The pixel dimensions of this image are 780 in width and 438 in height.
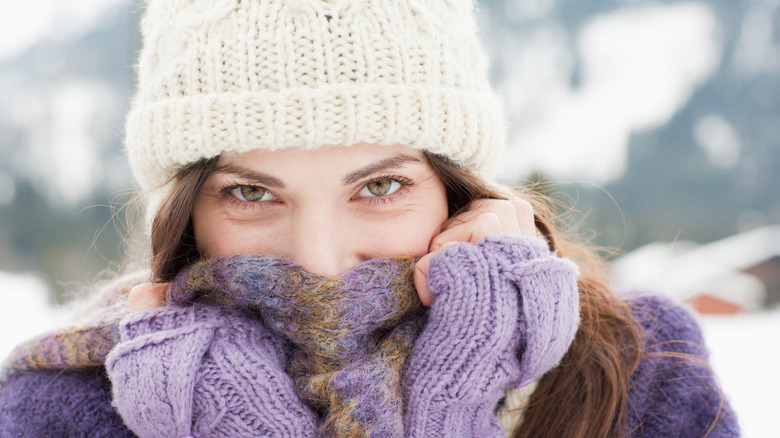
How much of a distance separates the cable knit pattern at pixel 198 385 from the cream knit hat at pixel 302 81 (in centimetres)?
39

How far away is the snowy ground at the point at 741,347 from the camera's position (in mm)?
2717

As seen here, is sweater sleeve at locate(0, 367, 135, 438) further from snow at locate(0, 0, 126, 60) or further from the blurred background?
snow at locate(0, 0, 126, 60)

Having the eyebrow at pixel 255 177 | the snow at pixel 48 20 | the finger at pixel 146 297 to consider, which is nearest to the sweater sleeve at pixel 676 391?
the eyebrow at pixel 255 177

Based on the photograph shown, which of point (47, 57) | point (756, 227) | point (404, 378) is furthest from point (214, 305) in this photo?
point (756, 227)

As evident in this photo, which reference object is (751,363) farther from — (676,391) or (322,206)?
(322,206)

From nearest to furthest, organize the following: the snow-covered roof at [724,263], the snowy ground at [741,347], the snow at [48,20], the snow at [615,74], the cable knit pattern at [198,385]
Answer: the cable knit pattern at [198,385] < the snowy ground at [741,347] < the snow-covered roof at [724,263] < the snow at [48,20] < the snow at [615,74]

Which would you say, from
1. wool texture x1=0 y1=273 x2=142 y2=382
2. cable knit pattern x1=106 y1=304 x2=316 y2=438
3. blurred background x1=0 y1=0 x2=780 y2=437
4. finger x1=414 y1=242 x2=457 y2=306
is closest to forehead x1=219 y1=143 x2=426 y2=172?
finger x1=414 y1=242 x2=457 y2=306

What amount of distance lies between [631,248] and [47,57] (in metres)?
7.92

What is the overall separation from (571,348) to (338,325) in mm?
720

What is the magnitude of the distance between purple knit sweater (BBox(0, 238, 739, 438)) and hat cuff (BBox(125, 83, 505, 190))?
29 cm

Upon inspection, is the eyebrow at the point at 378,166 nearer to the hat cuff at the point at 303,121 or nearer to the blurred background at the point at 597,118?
the hat cuff at the point at 303,121

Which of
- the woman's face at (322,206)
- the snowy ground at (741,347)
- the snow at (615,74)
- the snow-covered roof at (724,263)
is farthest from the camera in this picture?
the snow at (615,74)

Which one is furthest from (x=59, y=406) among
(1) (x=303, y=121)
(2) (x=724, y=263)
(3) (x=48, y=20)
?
(2) (x=724, y=263)

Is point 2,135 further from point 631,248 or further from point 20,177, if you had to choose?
Result: point 631,248
